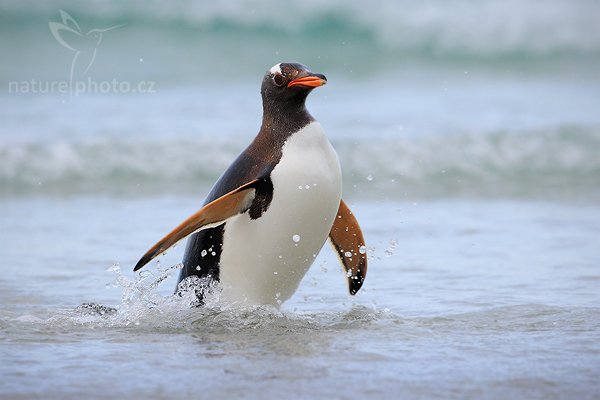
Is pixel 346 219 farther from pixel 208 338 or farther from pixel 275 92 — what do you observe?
pixel 208 338

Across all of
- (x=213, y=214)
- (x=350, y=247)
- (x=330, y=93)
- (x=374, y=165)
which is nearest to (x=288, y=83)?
(x=213, y=214)

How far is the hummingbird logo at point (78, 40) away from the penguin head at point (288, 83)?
43.7 ft

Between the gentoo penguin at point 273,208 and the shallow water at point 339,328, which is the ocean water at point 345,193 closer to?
the shallow water at point 339,328

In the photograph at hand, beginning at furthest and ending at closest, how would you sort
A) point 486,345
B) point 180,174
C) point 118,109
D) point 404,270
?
point 118,109, point 180,174, point 404,270, point 486,345

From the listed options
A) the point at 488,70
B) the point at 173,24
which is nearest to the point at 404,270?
the point at 488,70

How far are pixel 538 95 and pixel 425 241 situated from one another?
8376 mm

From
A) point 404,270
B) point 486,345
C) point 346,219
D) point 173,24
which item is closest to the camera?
point 486,345

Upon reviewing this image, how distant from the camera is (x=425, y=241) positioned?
20.8ft

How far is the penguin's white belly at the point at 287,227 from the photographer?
397 centimetres

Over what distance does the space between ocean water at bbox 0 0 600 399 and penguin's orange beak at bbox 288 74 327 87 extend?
93cm

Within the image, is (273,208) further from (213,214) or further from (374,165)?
(374,165)

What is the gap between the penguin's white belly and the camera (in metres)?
3.97

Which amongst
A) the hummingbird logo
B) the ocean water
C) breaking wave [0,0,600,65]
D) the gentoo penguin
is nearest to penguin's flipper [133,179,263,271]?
the gentoo penguin

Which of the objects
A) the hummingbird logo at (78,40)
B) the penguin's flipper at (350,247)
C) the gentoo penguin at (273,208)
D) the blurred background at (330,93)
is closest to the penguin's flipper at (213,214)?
the gentoo penguin at (273,208)
